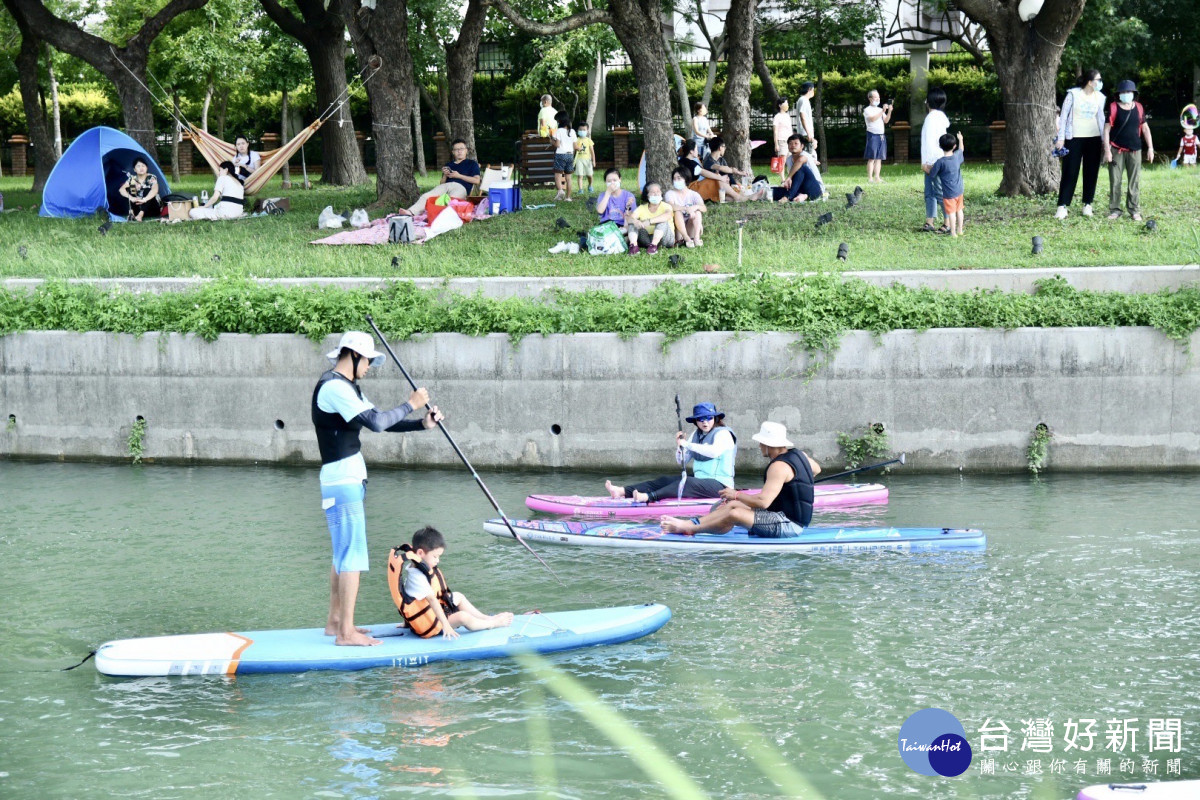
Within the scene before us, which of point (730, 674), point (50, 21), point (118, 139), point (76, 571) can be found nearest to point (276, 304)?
point (76, 571)

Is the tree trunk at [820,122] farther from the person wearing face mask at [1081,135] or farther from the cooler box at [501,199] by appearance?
the person wearing face mask at [1081,135]

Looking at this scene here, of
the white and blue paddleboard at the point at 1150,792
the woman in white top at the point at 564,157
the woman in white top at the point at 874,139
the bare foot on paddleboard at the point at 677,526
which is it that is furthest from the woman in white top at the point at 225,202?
the white and blue paddleboard at the point at 1150,792

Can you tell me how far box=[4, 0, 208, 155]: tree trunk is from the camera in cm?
2258

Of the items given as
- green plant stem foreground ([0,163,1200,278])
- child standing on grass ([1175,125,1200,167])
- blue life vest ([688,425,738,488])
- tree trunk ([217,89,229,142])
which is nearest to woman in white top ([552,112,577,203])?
green plant stem foreground ([0,163,1200,278])

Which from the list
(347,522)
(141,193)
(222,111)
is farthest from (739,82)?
(222,111)

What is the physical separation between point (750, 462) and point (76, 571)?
20.4ft

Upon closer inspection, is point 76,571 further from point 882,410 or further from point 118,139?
point 118,139

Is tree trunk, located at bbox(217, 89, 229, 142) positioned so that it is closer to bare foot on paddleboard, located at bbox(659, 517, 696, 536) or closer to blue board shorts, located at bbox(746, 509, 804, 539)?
bare foot on paddleboard, located at bbox(659, 517, 696, 536)

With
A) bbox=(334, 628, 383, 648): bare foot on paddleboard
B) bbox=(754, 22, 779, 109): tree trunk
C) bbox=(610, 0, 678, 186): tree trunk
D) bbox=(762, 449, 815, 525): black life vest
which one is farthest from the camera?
bbox=(754, 22, 779, 109): tree trunk

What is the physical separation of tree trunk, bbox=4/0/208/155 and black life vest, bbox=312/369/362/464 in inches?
641

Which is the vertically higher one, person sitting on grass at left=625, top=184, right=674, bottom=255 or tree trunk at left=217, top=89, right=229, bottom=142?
tree trunk at left=217, top=89, right=229, bottom=142

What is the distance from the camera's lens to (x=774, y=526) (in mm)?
10375

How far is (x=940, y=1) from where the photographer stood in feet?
84.9

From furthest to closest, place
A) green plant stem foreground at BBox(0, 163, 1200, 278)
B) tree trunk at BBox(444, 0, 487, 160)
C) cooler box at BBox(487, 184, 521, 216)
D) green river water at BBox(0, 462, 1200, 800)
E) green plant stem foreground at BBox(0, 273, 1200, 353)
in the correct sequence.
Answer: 1. tree trunk at BBox(444, 0, 487, 160)
2. cooler box at BBox(487, 184, 521, 216)
3. green plant stem foreground at BBox(0, 163, 1200, 278)
4. green plant stem foreground at BBox(0, 273, 1200, 353)
5. green river water at BBox(0, 462, 1200, 800)
